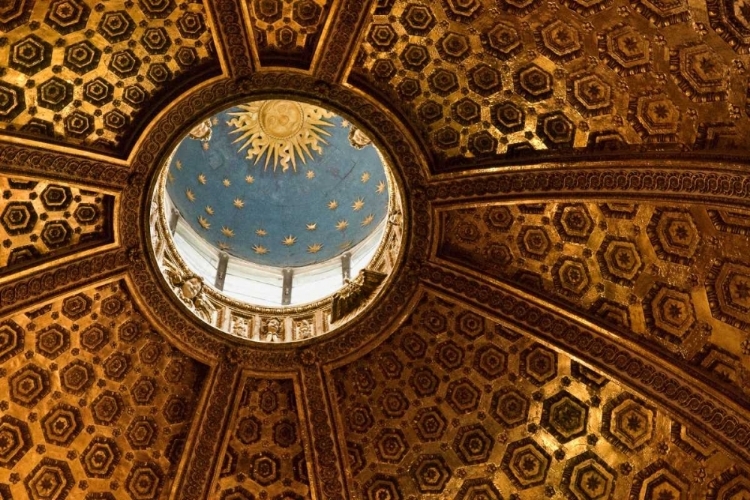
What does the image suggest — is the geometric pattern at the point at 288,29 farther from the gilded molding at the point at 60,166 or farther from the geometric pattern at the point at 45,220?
the geometric pattern at the point at 45,220

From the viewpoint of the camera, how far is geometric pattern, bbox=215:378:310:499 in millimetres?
15750

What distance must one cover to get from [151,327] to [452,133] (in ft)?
19.3

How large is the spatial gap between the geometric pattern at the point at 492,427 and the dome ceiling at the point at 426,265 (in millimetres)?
38

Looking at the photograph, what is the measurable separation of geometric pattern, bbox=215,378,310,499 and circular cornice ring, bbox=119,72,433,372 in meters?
0.46

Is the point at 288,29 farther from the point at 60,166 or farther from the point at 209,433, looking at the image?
the point at 209,433

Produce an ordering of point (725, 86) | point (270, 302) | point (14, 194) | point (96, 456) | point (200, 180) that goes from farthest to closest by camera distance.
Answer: point (200, 180) < point (270, 302) < point (96, 456) < point (14, 194) < point (725, 86)

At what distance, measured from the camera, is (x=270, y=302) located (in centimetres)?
1836

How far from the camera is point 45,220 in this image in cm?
1447

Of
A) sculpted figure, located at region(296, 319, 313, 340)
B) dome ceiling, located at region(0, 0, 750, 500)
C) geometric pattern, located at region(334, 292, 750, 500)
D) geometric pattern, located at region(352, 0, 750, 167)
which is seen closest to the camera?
geometric pattern, located at region(352, 0, 750, 167)

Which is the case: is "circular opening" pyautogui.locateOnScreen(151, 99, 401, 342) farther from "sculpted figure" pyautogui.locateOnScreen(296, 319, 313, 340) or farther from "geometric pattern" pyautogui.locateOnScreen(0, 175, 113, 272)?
"geometric pattern" pyautogui.locateOnScreen(0, 175, 113, 272)

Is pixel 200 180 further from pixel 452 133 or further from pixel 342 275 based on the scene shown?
pixel 452 133

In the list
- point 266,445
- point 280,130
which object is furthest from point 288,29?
point 266,445

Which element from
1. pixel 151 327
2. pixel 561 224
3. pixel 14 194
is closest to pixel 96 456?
pixel 151 327

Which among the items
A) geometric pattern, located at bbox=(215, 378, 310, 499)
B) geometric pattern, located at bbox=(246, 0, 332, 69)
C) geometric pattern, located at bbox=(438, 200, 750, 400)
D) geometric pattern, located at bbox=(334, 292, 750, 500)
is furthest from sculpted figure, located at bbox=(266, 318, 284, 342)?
geometric pattern, located at bbox=(246, 0, 332, 69)
